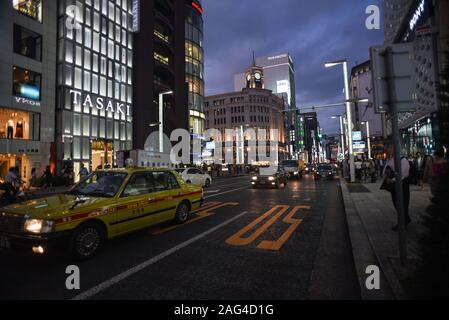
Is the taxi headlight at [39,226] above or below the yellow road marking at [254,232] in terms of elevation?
above

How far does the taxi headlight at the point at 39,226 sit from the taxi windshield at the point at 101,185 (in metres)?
1.31

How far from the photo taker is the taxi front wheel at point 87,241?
4.84 m

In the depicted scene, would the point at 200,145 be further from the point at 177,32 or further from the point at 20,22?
the point at 20,22

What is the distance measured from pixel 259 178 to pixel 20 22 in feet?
84.4

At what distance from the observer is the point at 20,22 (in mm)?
24828

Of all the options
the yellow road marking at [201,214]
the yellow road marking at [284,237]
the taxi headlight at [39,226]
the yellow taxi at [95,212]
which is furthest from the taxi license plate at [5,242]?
the yellow road marking at [284,237]

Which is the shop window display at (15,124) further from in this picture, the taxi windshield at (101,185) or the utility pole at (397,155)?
the utility pole at (397,155)

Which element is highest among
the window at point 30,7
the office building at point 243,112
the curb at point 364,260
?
the office building at point 243,112

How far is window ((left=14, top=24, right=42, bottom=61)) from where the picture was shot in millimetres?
24625

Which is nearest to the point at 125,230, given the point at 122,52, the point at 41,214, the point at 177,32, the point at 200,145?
the point at 41,214

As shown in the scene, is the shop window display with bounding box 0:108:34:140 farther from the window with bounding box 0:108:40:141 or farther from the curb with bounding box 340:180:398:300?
the curb with bounding box 340:180:398:300

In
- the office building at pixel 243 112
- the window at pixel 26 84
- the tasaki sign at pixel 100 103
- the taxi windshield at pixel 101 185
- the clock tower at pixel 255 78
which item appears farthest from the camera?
the clock tower at pixel 255 78

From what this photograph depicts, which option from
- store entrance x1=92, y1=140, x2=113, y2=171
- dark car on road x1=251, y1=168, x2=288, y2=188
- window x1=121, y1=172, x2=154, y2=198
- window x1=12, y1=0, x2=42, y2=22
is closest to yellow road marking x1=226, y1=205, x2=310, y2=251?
window x1=121, y1=172, x2=154, y2=198

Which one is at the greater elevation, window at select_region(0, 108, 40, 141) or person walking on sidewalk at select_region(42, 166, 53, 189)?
window at select_region(0, 108, 40, 141)
